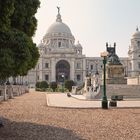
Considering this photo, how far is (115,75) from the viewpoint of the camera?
56.2m

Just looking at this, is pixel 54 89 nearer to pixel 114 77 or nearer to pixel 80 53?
pixel 114 77

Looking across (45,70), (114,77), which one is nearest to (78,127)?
(114,77)

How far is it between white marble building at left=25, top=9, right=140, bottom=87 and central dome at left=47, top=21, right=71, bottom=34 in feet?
1.30

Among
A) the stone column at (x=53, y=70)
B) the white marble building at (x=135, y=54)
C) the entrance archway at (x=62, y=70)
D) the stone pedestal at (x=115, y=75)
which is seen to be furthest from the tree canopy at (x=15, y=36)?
the entrance archway at (x=62, y=70)

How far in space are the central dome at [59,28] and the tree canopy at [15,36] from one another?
133908 mm

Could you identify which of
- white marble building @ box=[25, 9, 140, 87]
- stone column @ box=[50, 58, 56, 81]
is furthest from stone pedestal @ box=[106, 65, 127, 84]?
stone column @ box=[50, 58, 56, 81]

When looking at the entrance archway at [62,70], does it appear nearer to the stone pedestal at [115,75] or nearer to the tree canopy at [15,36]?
the stone pedestal at [115,75]

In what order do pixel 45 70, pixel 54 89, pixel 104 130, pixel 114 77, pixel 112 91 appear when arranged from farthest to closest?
pixel 45 70, pixel 54 89, pixel 114 77, pixel 112 91, pixel 104 130

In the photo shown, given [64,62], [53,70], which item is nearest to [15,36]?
[53,70]

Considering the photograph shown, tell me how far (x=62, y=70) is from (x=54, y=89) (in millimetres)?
46931

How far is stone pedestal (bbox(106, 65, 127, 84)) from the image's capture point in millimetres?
55406

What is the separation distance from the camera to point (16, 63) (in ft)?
42.3

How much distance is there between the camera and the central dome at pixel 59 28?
149 metres

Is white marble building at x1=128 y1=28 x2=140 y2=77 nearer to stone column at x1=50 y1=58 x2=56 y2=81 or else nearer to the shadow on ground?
stone column at x1=50 y1=58 x2=56 y2=81
